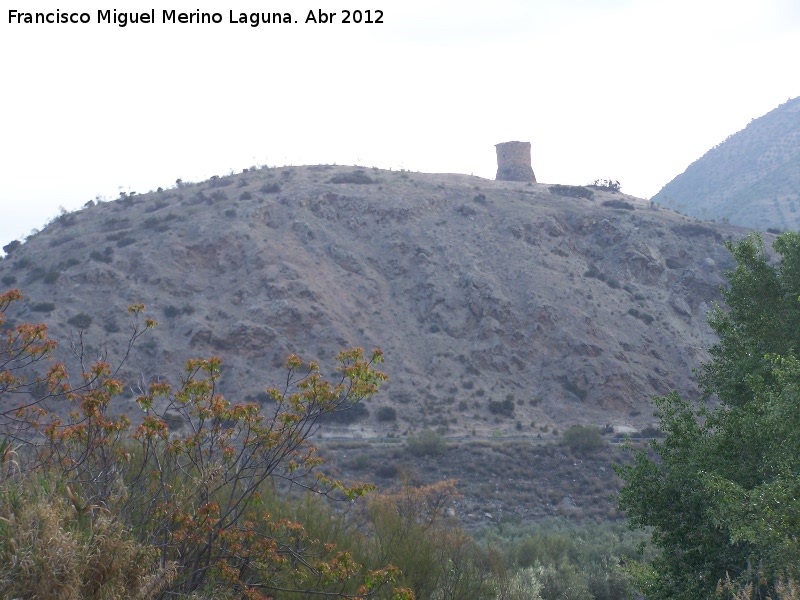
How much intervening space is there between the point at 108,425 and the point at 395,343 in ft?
118

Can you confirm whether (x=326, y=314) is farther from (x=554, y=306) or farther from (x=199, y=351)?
(x=554, y=306)

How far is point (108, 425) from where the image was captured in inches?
269

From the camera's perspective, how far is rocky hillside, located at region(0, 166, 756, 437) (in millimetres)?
39250

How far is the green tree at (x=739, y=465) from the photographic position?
739cm

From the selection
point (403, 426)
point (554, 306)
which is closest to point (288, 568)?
point (403, 426)

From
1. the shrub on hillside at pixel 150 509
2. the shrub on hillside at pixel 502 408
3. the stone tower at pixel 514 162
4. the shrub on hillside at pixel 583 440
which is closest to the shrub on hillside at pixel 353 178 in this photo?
the stone tower at pixel 514 162

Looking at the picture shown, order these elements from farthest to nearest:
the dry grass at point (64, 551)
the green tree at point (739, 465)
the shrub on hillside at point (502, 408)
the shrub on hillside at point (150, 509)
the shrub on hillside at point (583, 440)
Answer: the shrub on hillside at point (502, 408) → the shrub on hillside at point (583, 440) → the green tree at point (739, 465) → the shrub on hillside at point (150, 509) → the dry grass at point (64, 551)

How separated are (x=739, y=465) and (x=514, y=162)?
61773mm

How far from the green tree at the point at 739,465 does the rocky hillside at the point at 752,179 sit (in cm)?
6581

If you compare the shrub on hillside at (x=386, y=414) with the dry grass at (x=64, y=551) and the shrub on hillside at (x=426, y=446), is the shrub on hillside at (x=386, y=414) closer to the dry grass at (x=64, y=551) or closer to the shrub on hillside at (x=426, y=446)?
the shrub on hillside at (x=426, y=446)

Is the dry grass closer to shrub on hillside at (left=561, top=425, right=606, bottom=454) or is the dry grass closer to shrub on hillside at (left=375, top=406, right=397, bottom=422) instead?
shrub on hillside at (left=561, top=425, right=606, bottom=454)

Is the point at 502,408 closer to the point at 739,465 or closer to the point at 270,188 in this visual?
the point at 270,188

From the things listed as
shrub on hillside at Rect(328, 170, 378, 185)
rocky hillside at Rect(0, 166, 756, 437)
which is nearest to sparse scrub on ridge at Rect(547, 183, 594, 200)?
rocky hillside at Rect(0, 166, 756, 437)

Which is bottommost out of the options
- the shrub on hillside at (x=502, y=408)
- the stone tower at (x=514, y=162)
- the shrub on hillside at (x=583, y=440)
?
the shrub on hillside at (x=583, y=440)
